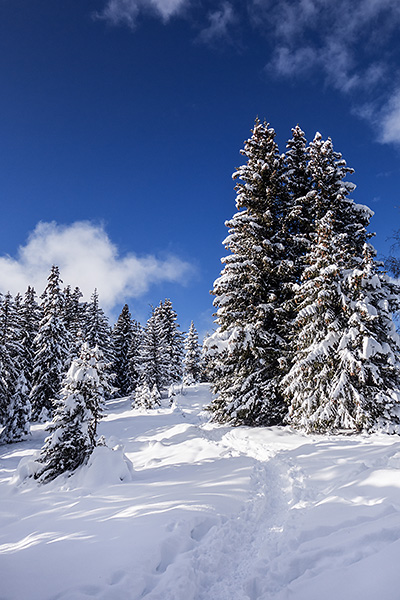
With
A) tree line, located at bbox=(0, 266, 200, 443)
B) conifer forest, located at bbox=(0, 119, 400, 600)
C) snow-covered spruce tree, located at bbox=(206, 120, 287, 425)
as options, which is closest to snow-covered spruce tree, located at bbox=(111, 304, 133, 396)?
tree line, located at bbox=(0, 266, 200, 443)

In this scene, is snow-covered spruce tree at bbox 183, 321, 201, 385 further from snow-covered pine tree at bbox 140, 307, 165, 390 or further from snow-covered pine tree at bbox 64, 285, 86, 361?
snow-covered pine tree at bbox 64, 285, 86, 361

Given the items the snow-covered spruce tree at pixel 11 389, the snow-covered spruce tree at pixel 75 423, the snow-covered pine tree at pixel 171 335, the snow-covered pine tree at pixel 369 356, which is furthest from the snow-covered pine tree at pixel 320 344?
the snow-covered pine tree at pixel 171 335

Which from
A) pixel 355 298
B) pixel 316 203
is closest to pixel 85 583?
pixel 355 298

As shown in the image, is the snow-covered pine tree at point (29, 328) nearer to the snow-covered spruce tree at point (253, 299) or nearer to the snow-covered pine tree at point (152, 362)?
the snow-covered pine tree at point (152, 362)

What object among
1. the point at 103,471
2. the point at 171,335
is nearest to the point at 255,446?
the point at 103,471

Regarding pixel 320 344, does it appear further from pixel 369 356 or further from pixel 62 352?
pixel 62 352

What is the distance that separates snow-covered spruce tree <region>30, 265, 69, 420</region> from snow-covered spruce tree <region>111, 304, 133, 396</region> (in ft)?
55.3

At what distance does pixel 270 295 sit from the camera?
44.9 ft

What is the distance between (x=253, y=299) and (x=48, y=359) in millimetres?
20220

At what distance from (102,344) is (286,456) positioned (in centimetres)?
3573

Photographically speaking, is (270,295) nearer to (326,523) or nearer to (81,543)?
(326,523)

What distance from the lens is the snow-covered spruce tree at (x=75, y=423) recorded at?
9094 mm

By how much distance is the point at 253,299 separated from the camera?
1473 cm

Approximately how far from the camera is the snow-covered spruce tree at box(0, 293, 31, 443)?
20.6 m
